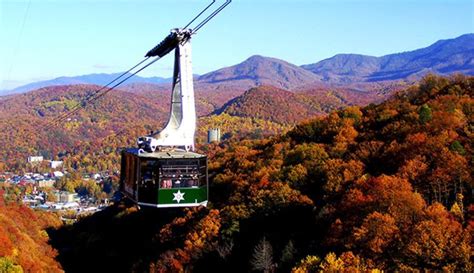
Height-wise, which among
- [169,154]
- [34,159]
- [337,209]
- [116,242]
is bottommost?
[34,159]

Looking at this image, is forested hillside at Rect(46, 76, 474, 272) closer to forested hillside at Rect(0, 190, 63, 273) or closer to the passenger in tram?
forested hillside at Rect(0, 190, 63, 273)

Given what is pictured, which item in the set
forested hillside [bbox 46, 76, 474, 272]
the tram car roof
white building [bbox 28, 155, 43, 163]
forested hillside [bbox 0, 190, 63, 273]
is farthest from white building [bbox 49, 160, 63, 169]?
the tram car roof

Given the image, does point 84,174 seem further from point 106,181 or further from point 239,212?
point 239,212

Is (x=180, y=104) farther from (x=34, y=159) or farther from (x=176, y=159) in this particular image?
(x=34, y=159)

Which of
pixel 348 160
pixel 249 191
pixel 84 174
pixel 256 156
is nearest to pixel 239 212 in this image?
pixel 249 191

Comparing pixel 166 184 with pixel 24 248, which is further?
pixel 24 248

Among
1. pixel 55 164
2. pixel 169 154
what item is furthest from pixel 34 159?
pixel 169 154
